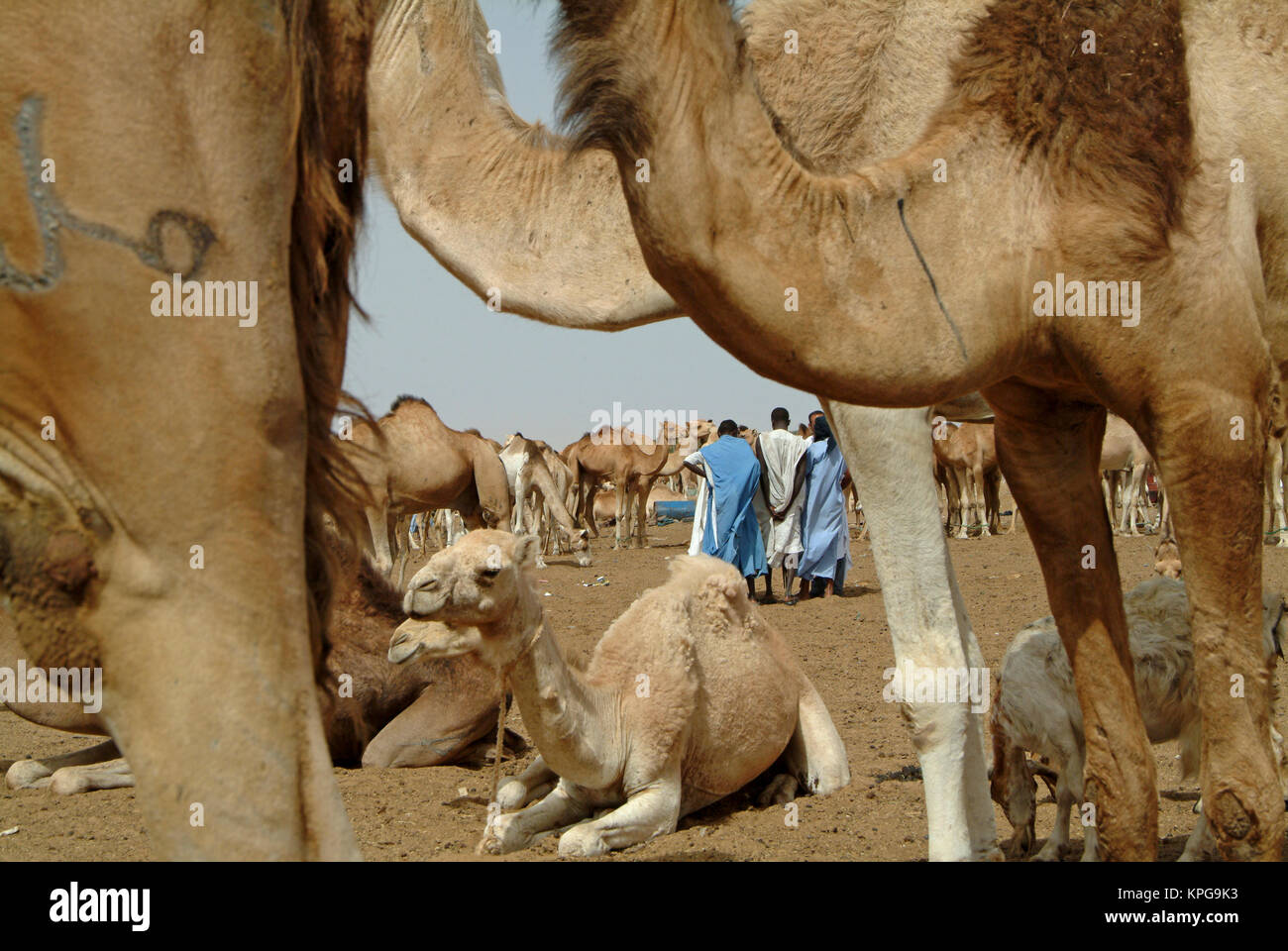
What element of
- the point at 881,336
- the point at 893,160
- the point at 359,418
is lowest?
the point at 359,418

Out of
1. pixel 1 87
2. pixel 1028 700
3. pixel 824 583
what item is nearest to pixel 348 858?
pixel 1 87

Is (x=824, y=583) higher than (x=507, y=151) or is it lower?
lower

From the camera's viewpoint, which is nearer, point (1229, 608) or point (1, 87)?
point (1, 87)

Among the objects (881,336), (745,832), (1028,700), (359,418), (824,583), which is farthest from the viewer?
(824,583)

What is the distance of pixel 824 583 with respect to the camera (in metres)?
17.2

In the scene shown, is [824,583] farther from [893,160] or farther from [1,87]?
[1,87]

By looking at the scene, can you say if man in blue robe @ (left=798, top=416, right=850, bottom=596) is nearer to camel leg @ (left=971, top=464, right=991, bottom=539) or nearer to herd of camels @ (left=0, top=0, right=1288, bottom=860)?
herd of camels @ (left=0, top=0, right=1288, bottom=860)

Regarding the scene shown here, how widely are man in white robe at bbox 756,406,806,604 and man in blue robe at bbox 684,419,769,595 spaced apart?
0.19m

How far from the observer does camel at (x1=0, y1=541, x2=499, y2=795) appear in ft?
21.5

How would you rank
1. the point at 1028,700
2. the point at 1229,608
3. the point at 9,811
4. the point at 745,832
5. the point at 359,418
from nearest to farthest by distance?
the point at 359,418
the point at 1229,608
the point at 1028,700
the point at 745,832
the point at 9,811

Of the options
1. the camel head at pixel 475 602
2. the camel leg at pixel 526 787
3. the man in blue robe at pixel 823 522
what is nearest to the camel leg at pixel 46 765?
the camel leg at pixel 526 787

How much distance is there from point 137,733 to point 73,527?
0.91 ft

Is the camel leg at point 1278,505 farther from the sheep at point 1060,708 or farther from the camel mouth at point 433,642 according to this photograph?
the camel mouth at point 433,642

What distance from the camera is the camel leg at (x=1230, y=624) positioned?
3.03 m
